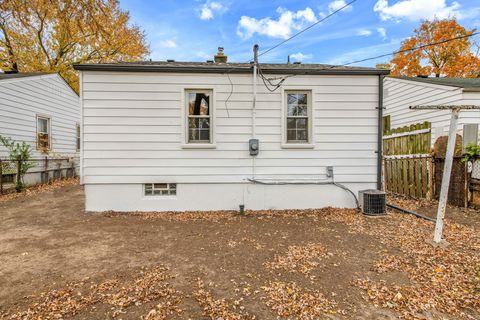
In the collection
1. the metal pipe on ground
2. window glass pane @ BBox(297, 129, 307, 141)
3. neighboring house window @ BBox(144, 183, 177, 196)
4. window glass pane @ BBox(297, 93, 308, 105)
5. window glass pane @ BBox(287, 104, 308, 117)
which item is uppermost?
window glass pane @ BBox(297, 93, 308, 105)

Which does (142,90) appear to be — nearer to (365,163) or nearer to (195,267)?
(195,267)

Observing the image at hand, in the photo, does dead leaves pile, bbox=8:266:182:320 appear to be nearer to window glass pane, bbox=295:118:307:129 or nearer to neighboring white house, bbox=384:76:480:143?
window glass pane, bbox=295:118:307:129

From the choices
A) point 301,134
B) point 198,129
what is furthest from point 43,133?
point 301,134

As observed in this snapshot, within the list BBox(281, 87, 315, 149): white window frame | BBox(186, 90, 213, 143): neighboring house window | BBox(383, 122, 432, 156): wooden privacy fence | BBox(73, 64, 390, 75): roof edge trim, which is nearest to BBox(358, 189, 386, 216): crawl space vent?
BBox(281, 87, 315, 149): white window frame

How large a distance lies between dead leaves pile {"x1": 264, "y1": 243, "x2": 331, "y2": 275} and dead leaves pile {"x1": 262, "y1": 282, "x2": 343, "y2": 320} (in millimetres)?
461

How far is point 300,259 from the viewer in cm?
369

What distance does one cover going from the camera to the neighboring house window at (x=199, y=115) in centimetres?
647

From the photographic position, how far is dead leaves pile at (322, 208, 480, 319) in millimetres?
2617

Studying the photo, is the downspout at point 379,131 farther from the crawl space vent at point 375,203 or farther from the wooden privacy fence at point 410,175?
the wooden privacy fence at point 410,175

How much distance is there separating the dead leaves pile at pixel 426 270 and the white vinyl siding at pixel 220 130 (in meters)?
2.06

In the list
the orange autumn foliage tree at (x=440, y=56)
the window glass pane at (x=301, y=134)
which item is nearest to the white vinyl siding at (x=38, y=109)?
the window glass pane at (x=301, y=134)

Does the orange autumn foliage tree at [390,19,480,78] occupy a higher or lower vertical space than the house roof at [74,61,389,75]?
higher

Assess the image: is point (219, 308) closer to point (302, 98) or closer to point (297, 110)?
point (297, 110)

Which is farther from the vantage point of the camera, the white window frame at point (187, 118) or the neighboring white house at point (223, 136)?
the white window frame at point (187, 118)
